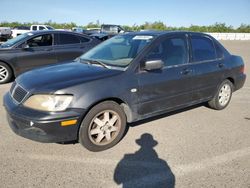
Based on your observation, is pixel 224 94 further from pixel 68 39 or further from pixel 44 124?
pixel 68 39

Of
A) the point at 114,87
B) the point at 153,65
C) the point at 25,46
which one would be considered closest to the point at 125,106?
the point at 114,87

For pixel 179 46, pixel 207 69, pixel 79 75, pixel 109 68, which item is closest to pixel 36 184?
pixel 79 75

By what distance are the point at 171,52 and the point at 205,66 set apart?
886 millimetres

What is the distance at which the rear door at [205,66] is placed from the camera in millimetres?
4801

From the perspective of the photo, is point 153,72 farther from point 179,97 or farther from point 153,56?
point 179,97

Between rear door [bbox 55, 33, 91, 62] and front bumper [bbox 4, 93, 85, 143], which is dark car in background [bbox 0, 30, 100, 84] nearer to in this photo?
rear door [bbox 55, 33, 91, 62]

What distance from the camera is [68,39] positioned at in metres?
8.67

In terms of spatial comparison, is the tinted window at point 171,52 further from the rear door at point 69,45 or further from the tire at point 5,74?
the tire at point 5,74

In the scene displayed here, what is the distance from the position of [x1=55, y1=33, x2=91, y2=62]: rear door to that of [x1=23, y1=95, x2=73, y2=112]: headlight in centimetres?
518

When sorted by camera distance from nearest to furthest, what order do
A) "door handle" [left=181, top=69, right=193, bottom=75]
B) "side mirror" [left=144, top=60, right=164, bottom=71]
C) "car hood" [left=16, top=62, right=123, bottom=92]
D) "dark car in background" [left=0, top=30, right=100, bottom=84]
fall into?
1. "car hood" [left=16, top=62, right=123, bottom=92]
2. "side mirror" [left=144, top=60, right=164, bottom=71]
3. "door handle" [left=181, top=69, right=193, bottom=75]
4. "dark car in background" [left=0, top=30, right=100, bottom=84]

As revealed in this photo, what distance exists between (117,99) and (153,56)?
939 millimetres

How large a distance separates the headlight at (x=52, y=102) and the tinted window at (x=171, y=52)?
149 cm

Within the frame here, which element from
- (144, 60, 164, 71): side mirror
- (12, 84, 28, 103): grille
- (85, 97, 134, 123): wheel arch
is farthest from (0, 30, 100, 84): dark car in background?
(144, 60, 164, 71): side mirror

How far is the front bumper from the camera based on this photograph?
3.26 m
